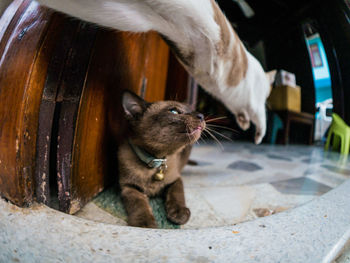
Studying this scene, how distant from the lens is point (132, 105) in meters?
0.51

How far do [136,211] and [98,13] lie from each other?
0.44 meters

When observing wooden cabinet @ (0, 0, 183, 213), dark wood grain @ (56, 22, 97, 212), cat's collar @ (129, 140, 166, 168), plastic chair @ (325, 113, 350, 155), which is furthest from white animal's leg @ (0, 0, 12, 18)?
plastic chair @ (325, 113, 350, 155)

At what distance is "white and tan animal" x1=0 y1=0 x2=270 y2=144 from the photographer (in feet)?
0.97

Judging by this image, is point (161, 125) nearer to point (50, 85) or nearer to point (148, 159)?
point (148, 159)

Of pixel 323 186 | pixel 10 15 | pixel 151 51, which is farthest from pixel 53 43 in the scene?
pixel 323 186

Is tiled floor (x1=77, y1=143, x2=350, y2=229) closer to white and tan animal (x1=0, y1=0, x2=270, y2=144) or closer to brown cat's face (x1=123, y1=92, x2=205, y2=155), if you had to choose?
brown cat's face (x1=123, y1=92, x2=205, y2=155)

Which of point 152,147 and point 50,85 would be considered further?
point 152,147

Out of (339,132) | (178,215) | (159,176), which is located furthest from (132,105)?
(339,132)

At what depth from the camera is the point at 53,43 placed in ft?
1.06

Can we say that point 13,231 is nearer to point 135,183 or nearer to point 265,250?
point 135,183

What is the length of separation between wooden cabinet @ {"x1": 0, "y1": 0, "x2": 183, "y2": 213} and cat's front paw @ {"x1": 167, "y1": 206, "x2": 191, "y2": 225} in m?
0.24

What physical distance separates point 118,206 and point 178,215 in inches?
7.3

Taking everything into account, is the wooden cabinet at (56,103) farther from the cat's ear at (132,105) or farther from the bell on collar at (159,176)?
the bell on collar at (159,176)

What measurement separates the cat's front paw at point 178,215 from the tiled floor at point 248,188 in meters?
0.02
